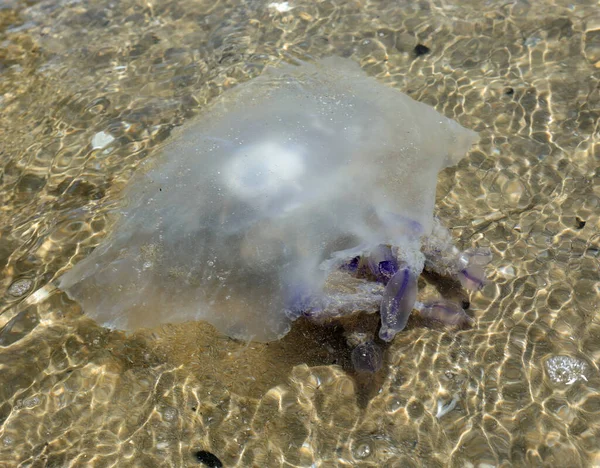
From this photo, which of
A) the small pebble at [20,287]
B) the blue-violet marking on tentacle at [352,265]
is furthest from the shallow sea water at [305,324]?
the blue-violet marking on tentacle at [352,265]

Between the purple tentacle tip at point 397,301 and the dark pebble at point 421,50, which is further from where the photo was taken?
the dark pebble at point 421,50

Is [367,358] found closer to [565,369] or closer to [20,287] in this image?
[565,369]

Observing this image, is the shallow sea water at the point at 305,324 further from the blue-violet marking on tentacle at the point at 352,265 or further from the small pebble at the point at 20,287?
the blue-violet marking on tentacle at the point at 352,265

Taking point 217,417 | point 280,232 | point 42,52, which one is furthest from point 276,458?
point 42,52

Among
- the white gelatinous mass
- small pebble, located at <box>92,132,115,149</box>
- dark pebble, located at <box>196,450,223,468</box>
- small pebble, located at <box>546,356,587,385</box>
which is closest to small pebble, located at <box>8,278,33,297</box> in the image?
the white gelatinous mass

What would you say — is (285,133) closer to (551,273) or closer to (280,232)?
(280,232)

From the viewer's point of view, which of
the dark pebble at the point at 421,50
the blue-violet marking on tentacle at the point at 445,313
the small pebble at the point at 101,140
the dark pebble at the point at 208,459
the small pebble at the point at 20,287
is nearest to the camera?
the dark pebble at the point at 208,459

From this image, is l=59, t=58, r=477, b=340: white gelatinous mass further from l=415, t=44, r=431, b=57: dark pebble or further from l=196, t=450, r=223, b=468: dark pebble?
l=415, t=44, r=431, b=57: dark pebble
